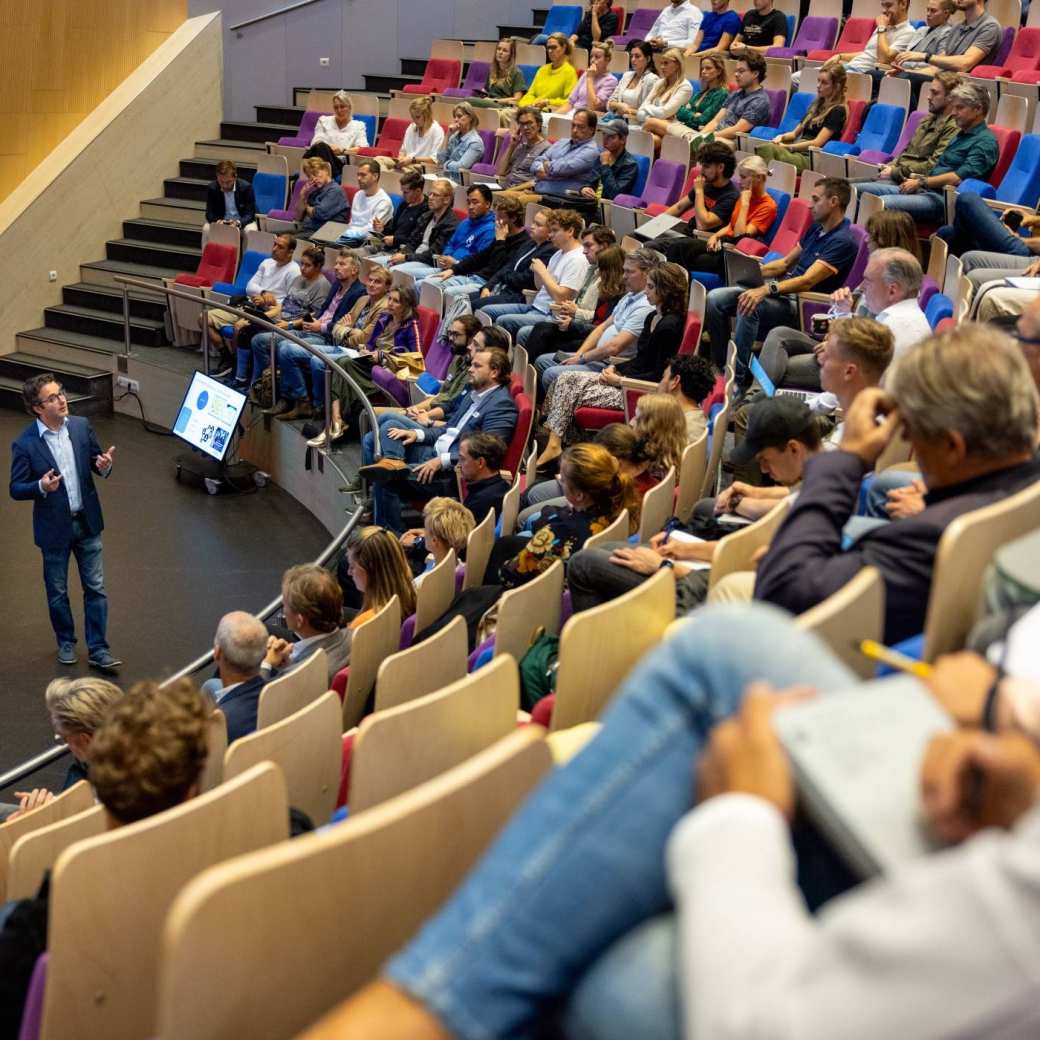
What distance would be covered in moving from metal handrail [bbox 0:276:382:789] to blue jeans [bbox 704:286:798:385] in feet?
5.20

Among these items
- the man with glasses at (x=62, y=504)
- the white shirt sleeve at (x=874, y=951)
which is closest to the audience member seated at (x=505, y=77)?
the man with glasses at (x=62, y=504)

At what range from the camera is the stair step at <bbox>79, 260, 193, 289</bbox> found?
10078mm

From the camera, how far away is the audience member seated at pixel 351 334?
274 inches

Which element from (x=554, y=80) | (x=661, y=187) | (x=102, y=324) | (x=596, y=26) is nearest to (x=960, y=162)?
(x=661, y=187)

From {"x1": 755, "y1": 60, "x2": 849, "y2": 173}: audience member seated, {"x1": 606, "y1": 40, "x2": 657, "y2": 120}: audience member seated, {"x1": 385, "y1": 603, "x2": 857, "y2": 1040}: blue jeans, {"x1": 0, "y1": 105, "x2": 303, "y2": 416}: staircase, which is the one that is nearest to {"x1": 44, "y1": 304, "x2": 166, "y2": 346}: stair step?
{"x1": 0, "y1": 105, "x2": 303, "y2": 416}: staircase

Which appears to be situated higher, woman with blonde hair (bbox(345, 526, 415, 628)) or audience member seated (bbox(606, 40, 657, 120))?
audience member seated (bbox(606, 40, 657, 120))

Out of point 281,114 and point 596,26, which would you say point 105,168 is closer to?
point 281,114

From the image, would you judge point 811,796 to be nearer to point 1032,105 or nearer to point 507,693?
point 507,693

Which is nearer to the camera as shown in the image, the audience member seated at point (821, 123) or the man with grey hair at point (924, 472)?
the man with grey hair at point (924, 472)

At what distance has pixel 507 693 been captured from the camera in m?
2.07

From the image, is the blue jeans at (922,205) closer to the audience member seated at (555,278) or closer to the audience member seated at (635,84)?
the audience member seated at (555,278)

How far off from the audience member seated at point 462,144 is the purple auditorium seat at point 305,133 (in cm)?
176

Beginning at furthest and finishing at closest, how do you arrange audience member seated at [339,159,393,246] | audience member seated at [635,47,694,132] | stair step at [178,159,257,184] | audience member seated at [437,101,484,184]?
stair step at [178,159,257,184], audience member seated at [437,101,484,184], audience member seated at [339,159,393,246], audience member seated at [635,47,694,132]

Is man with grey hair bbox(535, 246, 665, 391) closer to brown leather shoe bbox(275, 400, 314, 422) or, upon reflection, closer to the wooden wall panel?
brown leather shoe bbox(275, 400, 314, 422)
